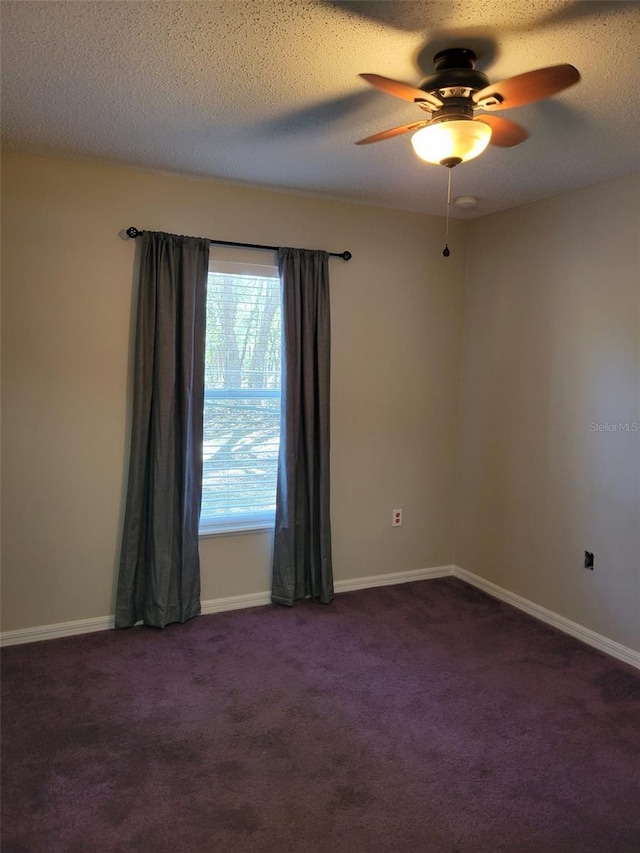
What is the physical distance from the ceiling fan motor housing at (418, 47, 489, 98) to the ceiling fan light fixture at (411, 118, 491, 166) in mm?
106

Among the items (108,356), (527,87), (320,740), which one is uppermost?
(527,87)

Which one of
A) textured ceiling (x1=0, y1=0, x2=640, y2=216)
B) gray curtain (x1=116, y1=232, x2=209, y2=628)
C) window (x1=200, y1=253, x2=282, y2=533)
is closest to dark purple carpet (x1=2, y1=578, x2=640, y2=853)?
gray curtain (x1=116, y1=232, x2=209, y2=628)

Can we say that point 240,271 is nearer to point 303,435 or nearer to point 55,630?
point 303,435

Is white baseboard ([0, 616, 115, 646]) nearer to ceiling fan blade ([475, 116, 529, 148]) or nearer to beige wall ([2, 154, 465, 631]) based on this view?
beige wall ([2, 154, 465, 631])

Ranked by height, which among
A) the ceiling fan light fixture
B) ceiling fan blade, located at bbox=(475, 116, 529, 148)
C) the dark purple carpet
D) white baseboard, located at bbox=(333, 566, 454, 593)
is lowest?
the dark purple carpet

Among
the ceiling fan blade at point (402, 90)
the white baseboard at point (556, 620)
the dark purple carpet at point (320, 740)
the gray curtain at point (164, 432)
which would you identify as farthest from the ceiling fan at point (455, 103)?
the white baseboard at point (556, 620)

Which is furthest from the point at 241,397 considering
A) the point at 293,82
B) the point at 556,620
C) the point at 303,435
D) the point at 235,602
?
the point at 556,620

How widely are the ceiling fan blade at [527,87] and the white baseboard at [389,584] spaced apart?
8.62 ft

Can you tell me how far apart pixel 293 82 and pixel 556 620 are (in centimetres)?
303

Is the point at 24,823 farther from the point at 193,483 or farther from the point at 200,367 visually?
the point at 200,367

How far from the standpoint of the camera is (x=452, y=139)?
6.22ft

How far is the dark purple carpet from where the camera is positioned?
6.31 feet

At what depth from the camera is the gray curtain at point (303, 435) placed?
349cm

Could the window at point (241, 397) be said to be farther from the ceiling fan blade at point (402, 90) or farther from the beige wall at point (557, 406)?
the ceiling fan blade at point (402, 90)
